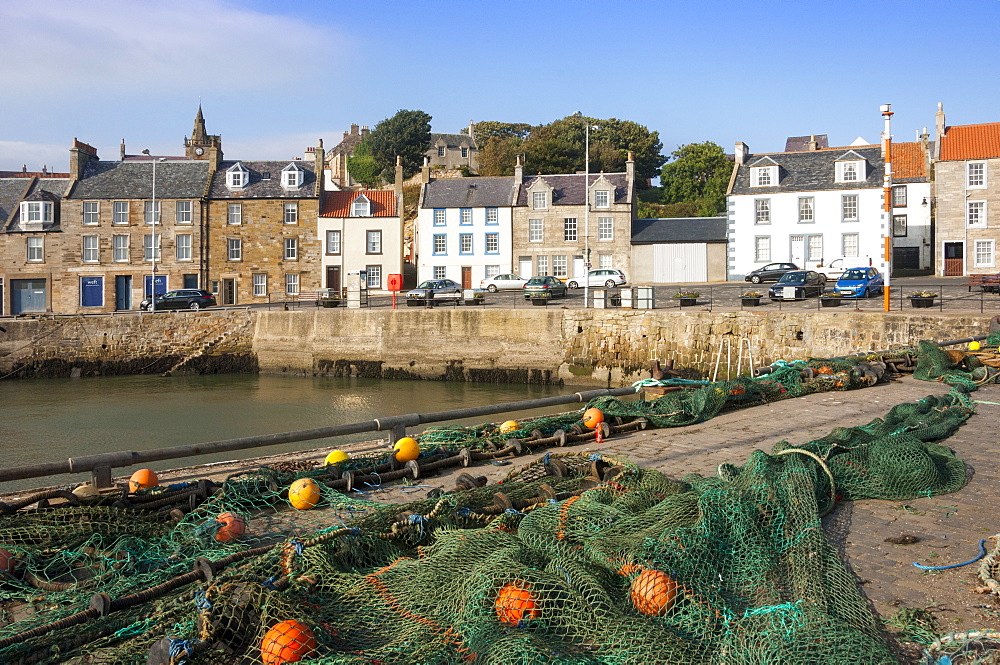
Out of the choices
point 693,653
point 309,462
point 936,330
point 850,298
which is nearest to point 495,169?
point 850,298

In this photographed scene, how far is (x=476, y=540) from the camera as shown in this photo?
4289mm

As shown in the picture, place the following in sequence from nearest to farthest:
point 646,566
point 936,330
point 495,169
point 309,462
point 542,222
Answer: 1. point 646,566
2. point 309,462
3. point 936,330
4. point 542,222
5. point 495,169

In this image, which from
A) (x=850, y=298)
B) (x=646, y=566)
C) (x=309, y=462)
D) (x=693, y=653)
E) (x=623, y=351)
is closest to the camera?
(x=693, y=653)

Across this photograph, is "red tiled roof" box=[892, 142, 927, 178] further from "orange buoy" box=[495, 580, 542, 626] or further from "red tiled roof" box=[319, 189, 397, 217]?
"orange buoy" box=[495, 580, 542, 626]

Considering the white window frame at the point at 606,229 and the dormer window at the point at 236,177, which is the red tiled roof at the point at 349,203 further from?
the white window frame at the point at 606,229

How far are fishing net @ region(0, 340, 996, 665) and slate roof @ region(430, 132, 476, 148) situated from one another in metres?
79.3

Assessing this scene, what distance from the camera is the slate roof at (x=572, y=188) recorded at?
45906 mm

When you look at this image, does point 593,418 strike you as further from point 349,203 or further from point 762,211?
point 349,203

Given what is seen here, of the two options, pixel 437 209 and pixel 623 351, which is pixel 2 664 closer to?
pixel 623 351

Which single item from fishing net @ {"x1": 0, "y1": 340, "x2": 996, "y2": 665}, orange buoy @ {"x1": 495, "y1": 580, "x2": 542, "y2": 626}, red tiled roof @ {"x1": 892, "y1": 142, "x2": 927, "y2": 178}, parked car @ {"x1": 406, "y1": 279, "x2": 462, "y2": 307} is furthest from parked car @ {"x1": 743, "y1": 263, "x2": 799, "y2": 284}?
orange buoy @ {"x1": 495, "y1": 580, "x2": 542, "y2": 626}

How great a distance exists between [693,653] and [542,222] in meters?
43.6

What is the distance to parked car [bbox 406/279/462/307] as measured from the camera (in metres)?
34.9

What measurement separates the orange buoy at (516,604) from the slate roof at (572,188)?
43209mm

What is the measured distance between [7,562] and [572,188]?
1721 inches
